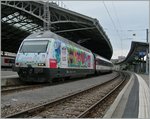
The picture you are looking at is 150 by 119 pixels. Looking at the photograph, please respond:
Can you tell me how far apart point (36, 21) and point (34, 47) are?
35.5 meters

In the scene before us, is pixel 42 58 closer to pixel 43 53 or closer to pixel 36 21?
pixel 43 53

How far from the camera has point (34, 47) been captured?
17938 millimetres

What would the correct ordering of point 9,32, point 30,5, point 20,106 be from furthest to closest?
1. point 9,32
2. point 30,5
3. point 20,106

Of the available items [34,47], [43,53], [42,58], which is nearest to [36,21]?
[34,47]

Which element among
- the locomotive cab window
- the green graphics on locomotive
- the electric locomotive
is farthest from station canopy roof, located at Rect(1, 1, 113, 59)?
the locomotive cab window

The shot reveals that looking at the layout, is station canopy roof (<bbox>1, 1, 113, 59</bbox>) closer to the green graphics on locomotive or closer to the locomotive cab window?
the green graphics on locomotive

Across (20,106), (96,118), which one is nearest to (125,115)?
(96,118)

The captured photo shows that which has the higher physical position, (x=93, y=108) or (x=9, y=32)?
(x=9, y=32)

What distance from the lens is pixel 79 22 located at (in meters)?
46.9

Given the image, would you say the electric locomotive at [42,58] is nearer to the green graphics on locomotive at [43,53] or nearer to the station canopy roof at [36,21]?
the green graphics on locomotive at [43,53]

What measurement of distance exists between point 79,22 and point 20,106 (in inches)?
1510

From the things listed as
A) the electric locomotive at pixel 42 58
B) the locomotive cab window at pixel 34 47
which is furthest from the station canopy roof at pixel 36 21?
the locomotive cab window at pixel 34 47

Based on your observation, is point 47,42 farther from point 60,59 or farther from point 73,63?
→ point 73,63

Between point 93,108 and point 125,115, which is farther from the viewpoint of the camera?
point 93,108
